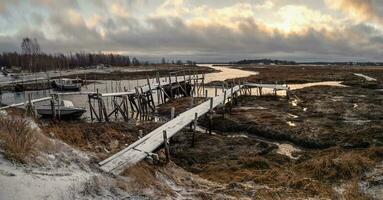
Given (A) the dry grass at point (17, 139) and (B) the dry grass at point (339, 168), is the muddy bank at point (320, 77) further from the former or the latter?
(A) the dry grass at point (17, 139)

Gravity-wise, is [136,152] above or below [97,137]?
above

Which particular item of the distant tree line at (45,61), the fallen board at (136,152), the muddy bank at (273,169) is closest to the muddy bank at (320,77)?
the muddy bank at (273,169)

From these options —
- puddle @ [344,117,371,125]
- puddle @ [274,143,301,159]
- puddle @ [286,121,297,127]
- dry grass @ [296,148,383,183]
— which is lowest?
puddle @ [274,143,301,159]

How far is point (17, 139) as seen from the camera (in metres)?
8.57

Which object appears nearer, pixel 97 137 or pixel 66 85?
pixel 97 137

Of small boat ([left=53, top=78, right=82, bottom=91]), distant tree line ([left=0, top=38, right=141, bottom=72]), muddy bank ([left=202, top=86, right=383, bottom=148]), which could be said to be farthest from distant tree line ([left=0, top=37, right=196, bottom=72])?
muddy bank ([left=202, top=86, right=383, bottom=148])

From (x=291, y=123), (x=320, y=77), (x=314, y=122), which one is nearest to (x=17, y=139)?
(x=291, y=123)

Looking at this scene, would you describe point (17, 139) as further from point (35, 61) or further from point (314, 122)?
point (35, 61)

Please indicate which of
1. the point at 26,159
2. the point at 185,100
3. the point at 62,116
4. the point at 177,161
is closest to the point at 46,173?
the point at 26,159

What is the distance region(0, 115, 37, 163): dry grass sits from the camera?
26.8 ft

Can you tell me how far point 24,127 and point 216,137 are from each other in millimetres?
11101

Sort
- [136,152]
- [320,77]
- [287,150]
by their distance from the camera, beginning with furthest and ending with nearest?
[320,77] → [287,150] → [136,152]

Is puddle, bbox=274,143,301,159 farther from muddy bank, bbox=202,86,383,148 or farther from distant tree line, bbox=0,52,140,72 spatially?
distant tree line, bbox=0,52,140,72

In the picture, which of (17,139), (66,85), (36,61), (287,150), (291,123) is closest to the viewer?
(17,139)
